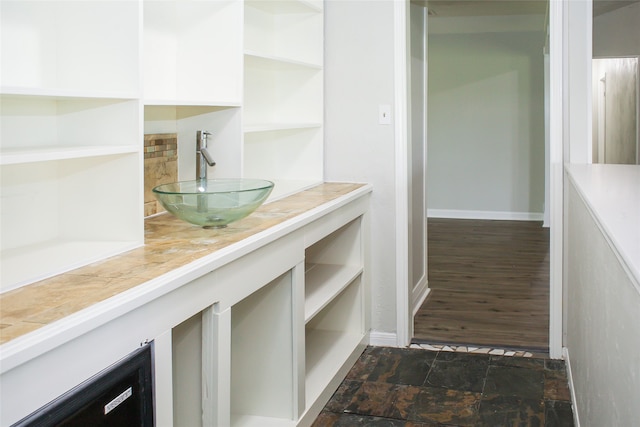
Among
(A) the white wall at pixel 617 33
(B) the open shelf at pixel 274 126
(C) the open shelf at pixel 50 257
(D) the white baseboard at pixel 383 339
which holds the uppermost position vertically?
(A) the white wall at pixel 617 33

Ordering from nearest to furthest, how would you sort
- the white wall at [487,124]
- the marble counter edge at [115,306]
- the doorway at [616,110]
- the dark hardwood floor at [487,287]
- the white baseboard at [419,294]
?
the marble counter edge at [115,306], the dark hardwood floor at [487,287], the white baseboard at [419,294], the doorway at [616,110], the white wall at [487,124]

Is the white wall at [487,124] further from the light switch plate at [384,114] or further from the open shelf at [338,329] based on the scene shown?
the open shelf at [338,329]

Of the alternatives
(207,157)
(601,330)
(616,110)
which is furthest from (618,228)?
(616,110)

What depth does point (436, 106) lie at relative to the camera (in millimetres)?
8906

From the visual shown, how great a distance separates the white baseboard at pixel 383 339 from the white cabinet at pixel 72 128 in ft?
6.95

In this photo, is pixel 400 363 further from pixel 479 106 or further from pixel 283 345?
pixel 479 106

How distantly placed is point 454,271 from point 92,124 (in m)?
4.18

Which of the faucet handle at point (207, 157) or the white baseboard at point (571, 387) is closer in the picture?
the faucet handle at point (207, 157)

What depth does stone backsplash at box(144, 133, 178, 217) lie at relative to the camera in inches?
108

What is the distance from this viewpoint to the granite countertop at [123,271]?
1429 mm

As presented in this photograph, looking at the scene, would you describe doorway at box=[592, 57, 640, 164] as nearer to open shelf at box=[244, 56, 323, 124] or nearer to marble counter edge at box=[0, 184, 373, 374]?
open shelf at box=[244, 56, 323, 124]

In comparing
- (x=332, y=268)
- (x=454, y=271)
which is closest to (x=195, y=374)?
(x=332, y=268)

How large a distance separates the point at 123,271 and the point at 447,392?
194 centimetres

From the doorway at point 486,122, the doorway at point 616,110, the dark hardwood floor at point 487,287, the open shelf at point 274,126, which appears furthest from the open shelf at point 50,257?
the doorway at point 616,110
